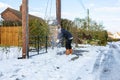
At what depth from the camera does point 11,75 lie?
9211 mm

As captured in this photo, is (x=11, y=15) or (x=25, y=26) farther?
(x=11, y=15)

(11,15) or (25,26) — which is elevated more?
(11,15)

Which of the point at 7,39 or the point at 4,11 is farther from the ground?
the point at 4,11

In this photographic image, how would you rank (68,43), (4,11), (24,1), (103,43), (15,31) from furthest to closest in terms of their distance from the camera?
(4,11), (103,43), (15,31), (68,43), (24,1)

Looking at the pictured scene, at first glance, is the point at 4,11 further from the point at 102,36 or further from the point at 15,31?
the point at 15,31

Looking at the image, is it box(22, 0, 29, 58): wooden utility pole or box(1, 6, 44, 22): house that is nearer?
box(22, 0, 29, 58): wooden utility pole

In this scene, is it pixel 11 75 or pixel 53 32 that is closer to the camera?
pixel 11 75

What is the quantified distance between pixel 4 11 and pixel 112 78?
47.4 meters

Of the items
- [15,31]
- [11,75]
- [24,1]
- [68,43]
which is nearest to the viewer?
[11,75]

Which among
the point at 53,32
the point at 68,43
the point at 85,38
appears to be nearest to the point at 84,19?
the point at 85,38

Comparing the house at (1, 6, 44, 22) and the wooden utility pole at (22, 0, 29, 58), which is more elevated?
the house at (1, 6, 44, 22)

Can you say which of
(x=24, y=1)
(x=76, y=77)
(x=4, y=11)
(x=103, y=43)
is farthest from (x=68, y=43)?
(x=4, y=11)

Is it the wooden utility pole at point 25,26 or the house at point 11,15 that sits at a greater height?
the house at point 11,15

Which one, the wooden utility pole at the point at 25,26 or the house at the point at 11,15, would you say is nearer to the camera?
the wooden utility pole at the point at 25,26
